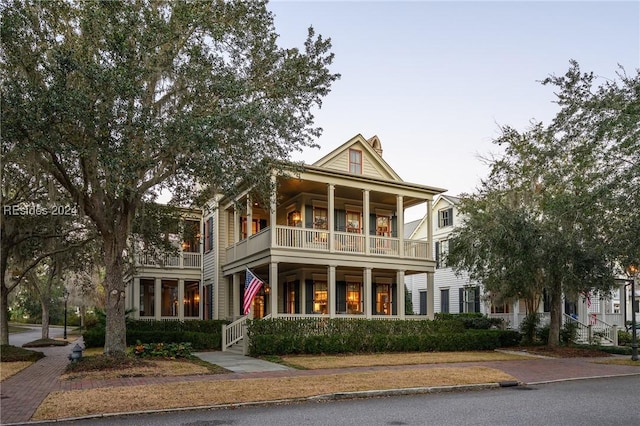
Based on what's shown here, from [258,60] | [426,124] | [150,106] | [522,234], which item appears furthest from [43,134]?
[426,124]

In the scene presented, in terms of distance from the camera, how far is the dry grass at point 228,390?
395 inches

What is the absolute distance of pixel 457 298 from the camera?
36.1 metres

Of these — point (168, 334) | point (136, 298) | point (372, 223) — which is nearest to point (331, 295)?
point (372, 223)

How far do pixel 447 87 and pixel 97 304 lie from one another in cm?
4297

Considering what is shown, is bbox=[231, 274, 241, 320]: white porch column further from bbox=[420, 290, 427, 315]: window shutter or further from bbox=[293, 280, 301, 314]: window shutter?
bbox=[420, 290, 427, 315]: window shutter

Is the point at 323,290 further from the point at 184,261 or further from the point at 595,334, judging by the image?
the point at 595,334

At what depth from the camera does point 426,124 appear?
2898cm

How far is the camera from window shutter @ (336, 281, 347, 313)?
1043 inches

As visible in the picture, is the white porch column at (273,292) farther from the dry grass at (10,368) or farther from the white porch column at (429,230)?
the dry grass at (10,368)

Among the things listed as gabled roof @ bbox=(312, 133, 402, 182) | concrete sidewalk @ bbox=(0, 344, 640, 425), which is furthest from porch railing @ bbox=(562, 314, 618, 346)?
gabled roof @ bbox=(312, 133, 402, 182)

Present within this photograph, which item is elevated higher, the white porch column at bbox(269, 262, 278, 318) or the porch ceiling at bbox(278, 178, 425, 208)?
the porch ceiling at bbox(278, 178, 425, 208)

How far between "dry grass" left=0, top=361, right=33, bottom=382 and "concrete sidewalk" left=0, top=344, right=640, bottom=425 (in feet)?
0.69

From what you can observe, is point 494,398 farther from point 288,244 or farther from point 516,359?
point 288,244

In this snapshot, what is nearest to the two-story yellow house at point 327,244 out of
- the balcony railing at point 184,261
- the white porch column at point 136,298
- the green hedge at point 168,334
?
the balcony railing at point 184,261
